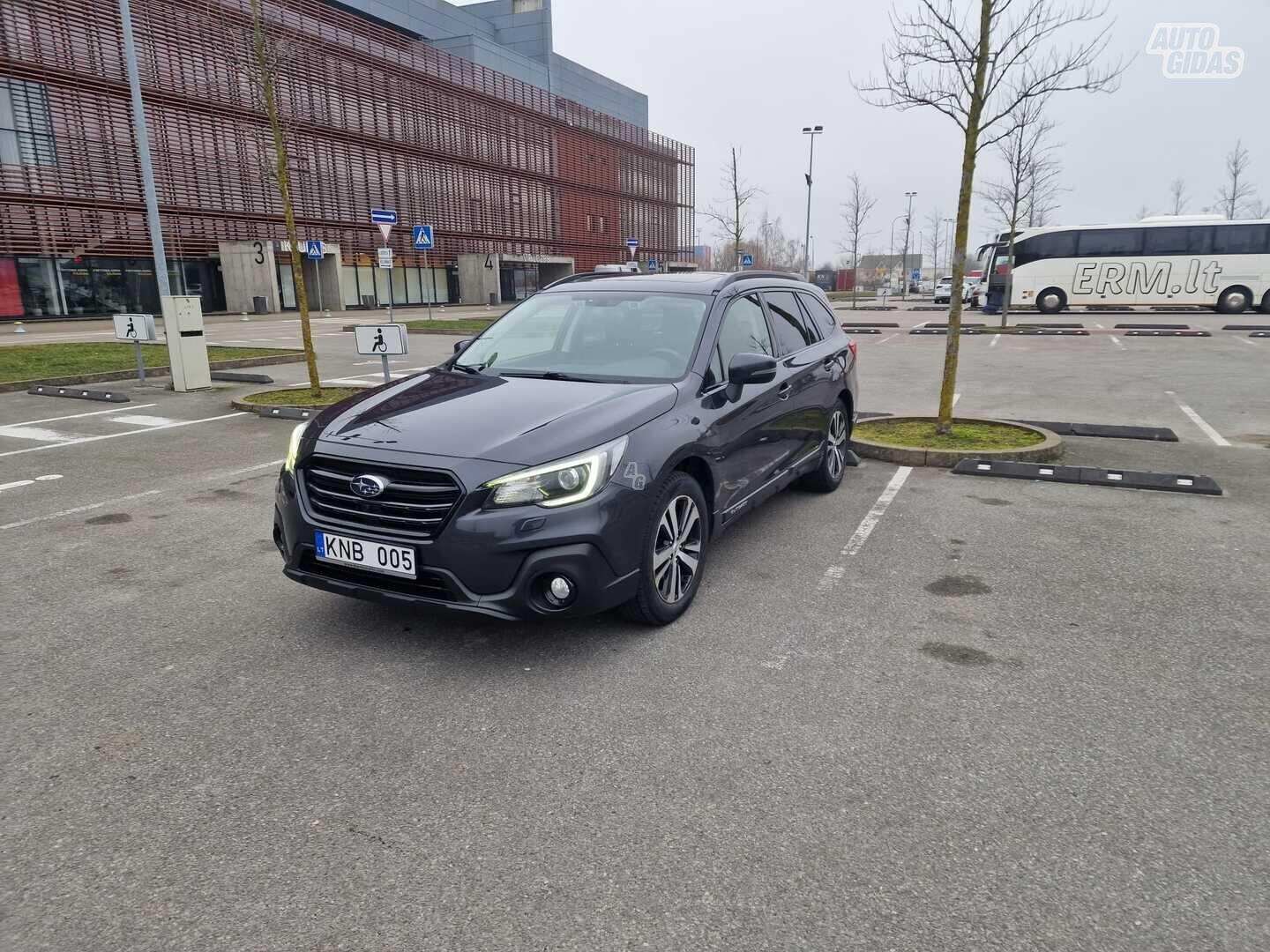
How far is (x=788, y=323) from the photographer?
5.95m

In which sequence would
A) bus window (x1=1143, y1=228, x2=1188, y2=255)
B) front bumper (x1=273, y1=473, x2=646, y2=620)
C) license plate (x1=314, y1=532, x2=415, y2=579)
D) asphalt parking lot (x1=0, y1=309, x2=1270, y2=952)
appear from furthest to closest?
1. bus window (x1=1143, y1=228, x2=1188, y2=255)
2. license plate (x1=314, y1=532, x2=415, y2=579)
3. front bumper (x1=273, y1=473, x2=646, y2=620)
4. asphalt parking lot (x1=0, y1=309, x2=1270, y2=952)

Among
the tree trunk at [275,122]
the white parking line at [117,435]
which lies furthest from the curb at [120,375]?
the white parking line at [117,435]

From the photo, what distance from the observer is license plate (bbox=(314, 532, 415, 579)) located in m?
3.53

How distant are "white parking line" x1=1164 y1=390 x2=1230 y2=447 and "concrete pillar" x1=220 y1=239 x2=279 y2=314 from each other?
36237 mm

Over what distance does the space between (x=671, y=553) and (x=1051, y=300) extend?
34.0 meters

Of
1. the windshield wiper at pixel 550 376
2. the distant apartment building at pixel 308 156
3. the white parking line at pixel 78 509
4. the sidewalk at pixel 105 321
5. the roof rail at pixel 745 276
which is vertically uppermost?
the distant apartment building at pixel 308 156

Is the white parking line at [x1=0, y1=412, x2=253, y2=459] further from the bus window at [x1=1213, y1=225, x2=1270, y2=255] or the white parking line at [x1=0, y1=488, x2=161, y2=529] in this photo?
the bus window at [x1=1213, y1=225, x2=1270, y2=255]

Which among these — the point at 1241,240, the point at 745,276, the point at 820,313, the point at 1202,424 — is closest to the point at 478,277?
the point at 1241,240

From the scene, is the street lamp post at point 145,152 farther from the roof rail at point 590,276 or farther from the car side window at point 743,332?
the car side window at point 743,332

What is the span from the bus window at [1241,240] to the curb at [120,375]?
102 ft

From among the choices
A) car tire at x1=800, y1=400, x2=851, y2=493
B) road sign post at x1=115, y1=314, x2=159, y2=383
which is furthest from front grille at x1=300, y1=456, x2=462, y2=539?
road sign post at x1=115, y1=314, x2=159, y2=383

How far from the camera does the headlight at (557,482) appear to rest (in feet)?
11.4

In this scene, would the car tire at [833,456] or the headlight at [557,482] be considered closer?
the headlight at [557,482]

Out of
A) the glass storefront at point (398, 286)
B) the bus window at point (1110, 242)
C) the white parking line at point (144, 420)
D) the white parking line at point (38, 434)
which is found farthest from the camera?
the glass storefront at point (398, 286)
